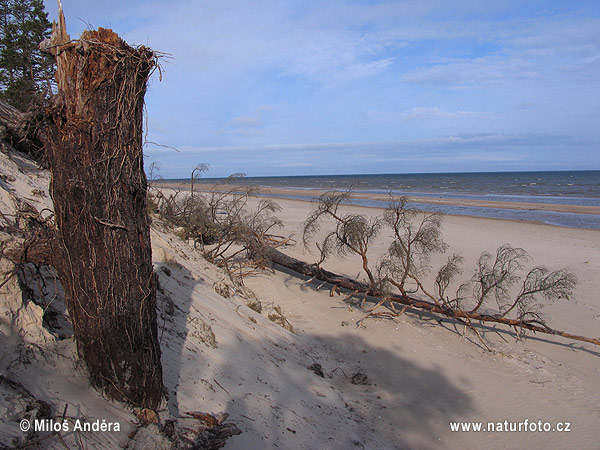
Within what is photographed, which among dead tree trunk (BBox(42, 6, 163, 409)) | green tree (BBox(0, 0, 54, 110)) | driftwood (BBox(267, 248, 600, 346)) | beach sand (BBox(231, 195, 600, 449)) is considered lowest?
beach sand (BBox(231, 195, 600, 449))

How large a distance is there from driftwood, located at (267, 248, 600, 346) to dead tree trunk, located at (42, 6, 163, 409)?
20.8 ft

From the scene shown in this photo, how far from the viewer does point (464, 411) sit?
214 inches

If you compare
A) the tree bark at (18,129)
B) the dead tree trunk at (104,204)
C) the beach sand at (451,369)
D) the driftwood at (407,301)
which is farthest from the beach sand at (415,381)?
the tree bark at (18,129)

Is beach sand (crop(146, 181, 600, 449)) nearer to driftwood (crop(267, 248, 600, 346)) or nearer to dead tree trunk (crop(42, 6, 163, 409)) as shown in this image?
driftwood (crop(267, 248, 600, 346))

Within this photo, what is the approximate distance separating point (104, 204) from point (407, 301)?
6.95 metres

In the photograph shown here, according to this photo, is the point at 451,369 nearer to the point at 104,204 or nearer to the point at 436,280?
the point at 436,280

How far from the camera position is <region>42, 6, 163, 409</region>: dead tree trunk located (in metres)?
2.43

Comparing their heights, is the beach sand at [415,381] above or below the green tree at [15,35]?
below

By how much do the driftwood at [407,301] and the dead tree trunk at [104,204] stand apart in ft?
20.8

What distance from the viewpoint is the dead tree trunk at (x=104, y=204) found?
2.43 m

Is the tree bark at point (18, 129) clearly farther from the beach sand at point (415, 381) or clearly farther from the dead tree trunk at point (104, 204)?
the beach sand at point (415, 381)

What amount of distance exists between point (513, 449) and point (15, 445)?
16.8 ft

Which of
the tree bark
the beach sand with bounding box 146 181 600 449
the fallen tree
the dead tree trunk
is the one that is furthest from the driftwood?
the dead tree trunk

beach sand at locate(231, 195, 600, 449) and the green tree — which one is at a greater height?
the green tree
